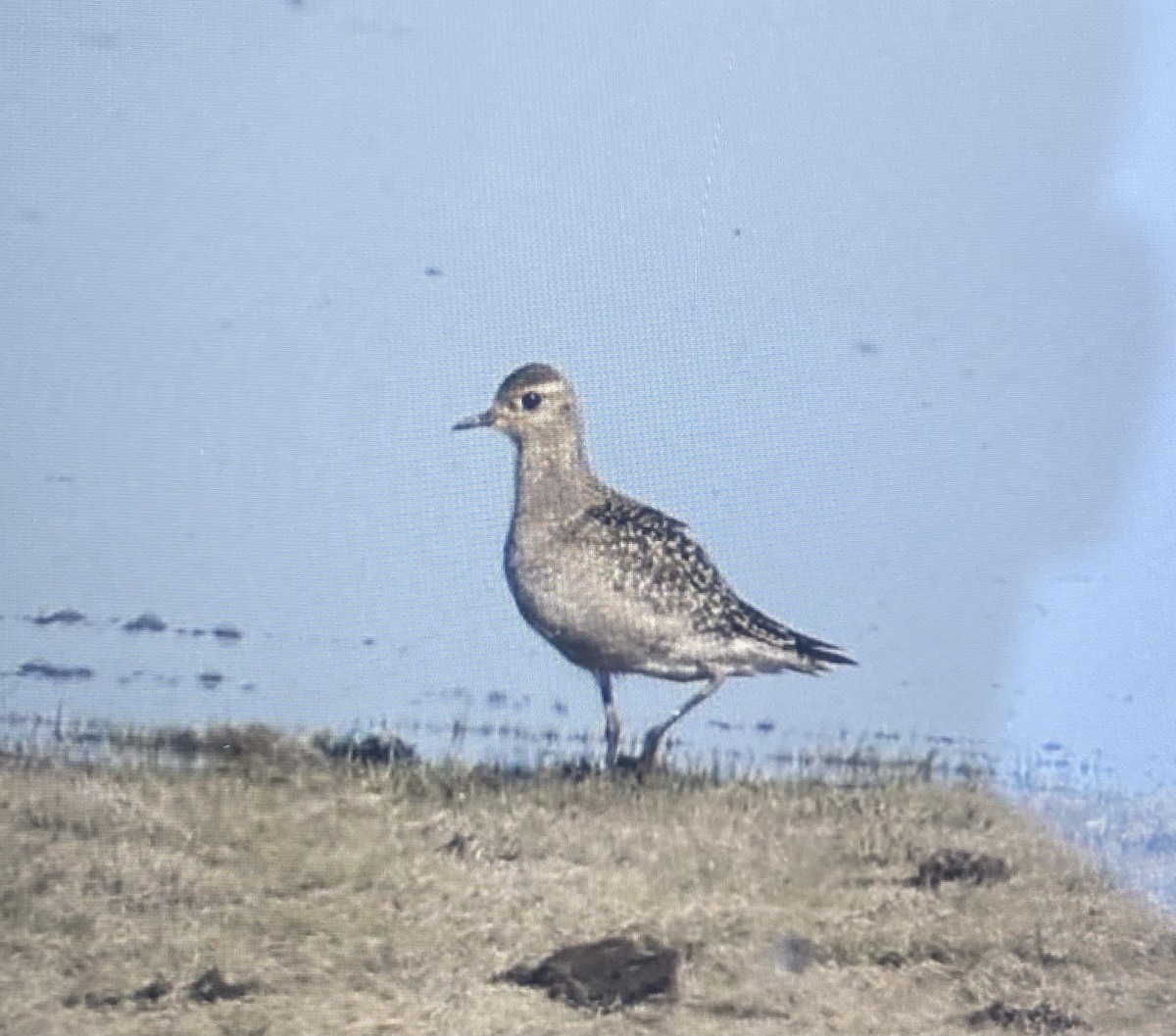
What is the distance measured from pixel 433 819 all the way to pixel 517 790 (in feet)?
0.64

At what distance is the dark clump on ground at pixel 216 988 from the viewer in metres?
5.07

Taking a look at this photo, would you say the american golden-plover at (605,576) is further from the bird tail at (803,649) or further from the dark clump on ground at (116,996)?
the dark clump on ground at (116,996)

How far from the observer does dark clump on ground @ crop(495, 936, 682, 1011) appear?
203 inches

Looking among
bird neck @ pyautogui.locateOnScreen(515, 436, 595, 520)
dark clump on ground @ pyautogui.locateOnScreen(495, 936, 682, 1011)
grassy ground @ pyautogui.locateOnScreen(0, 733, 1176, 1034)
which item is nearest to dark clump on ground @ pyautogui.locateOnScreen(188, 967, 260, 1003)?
grassy ground @ pyautogui.locateOnScreen(0, 733, 1176, 1034)

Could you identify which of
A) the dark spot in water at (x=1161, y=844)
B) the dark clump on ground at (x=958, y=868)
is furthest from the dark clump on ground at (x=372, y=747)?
the dark spot in water at (x=1161, y=844)

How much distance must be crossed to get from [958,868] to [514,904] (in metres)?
1.00

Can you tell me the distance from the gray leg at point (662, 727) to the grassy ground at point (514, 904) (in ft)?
0.16

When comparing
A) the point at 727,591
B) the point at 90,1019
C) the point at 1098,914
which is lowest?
the point at 90,1019

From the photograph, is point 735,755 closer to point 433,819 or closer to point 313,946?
point 433,819

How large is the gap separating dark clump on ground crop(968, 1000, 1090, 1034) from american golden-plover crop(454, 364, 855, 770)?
2.92ft

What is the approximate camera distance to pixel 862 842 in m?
5.50

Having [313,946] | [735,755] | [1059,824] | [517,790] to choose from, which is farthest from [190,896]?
[1059,824]

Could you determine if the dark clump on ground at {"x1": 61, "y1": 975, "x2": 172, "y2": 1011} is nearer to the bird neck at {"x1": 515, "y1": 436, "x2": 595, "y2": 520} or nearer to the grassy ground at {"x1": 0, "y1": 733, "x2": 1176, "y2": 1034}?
the grassy ground at {"x1": 0, "y1": 733, "x2": 1176, "y2": 1034}

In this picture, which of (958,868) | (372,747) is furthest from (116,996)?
(958,868)
